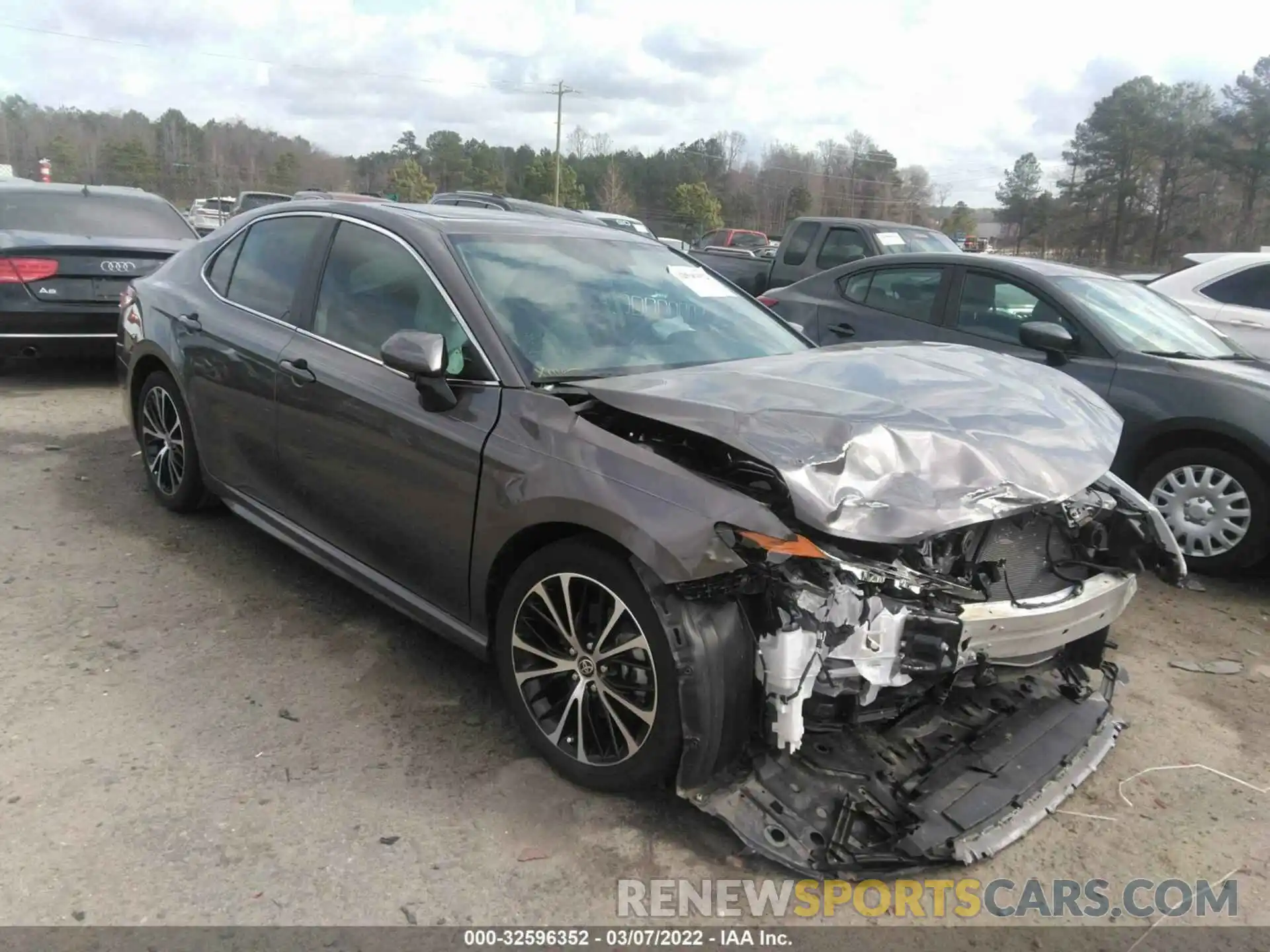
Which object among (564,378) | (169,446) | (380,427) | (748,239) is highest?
(748,239)

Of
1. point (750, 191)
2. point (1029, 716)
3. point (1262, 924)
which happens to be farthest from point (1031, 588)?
point (750, 191)

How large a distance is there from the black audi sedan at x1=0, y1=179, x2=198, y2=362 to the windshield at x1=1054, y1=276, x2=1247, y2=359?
7.04 metres

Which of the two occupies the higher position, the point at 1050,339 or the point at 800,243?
the point at 800,243

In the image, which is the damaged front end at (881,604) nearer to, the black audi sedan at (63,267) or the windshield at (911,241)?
the black audi sedan at (63,267)

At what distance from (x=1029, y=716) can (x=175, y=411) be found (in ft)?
13.9

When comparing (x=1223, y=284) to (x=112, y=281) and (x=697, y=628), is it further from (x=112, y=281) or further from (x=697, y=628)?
(x=112, y=281)

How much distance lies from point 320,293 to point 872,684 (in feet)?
9.03

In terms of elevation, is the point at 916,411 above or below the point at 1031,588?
above

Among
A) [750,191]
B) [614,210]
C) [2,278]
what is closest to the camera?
[2,278]

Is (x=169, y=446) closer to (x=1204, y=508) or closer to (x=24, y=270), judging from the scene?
(x=24, y=270)

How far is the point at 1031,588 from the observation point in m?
2.97

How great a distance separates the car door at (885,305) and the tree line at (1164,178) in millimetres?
40999

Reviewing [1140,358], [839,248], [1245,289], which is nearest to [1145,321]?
[1140,358]

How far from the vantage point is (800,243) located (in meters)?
11.5
